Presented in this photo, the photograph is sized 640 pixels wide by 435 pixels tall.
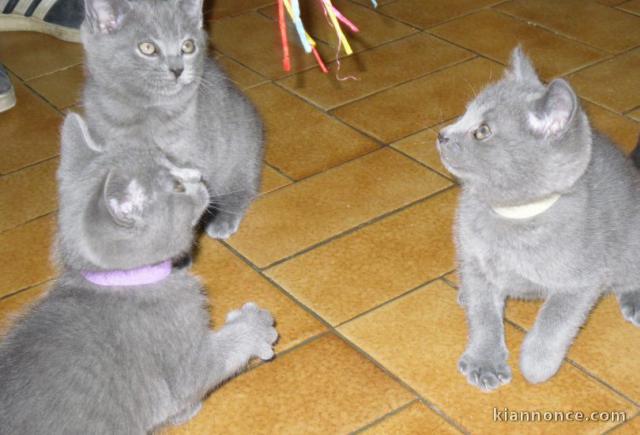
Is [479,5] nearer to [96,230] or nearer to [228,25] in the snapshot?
[228,25]

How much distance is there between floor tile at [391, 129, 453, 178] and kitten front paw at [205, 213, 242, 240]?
63cm

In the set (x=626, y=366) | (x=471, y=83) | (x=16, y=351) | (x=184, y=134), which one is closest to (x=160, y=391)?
(x=16, y=351)

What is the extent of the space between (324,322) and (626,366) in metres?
0.71

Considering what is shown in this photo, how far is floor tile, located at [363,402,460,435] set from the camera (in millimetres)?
1872

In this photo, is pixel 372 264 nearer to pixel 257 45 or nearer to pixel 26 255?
pixel 26 255

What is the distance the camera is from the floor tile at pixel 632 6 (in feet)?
12.2

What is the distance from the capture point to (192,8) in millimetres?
2488

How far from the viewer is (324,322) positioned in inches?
86.2

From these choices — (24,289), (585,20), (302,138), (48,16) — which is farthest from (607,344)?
(48,16)

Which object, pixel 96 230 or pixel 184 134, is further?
pixel 184 134

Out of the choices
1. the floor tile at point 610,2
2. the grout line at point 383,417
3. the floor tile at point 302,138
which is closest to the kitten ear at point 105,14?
the floor tile at point 302,138

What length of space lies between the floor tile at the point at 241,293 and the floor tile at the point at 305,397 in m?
0.09

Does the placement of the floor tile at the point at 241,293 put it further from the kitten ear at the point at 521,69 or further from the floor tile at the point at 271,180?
the kitten ear at the point at 521,69

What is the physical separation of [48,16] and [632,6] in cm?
246
